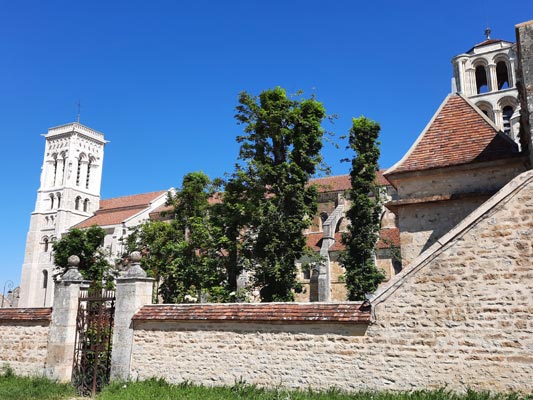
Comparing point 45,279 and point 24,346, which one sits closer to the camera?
point 24,346

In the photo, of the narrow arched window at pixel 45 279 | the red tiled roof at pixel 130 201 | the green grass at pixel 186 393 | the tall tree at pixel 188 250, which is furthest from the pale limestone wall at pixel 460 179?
the narrow arched window at pixel 45 279

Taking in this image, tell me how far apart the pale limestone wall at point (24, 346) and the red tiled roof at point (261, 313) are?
10.8ft

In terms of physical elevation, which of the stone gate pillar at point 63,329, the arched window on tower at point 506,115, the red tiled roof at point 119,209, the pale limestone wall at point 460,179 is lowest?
the stone gate pillar at point 63,329

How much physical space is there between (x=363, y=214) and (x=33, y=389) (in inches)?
738

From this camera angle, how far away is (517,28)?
9930 millimetres

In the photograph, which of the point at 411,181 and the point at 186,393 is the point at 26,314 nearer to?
the point at 186,393

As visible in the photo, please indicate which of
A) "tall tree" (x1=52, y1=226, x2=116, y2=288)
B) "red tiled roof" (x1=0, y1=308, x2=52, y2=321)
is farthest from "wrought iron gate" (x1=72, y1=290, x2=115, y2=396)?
"tall tree" (x1=52, y1=226, x2=116, y2=288)

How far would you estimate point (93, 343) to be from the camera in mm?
11734

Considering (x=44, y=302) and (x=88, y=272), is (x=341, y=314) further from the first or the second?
(x=44, y=302)

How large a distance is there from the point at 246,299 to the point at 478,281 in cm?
1485

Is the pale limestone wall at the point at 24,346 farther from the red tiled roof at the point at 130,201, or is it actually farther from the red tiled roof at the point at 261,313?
the red tiled roof at the point at 130,201

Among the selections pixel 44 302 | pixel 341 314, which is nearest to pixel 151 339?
pixel 341 314

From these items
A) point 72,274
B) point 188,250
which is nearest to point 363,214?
point 188,250

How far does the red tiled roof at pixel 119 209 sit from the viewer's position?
53.0 meters
